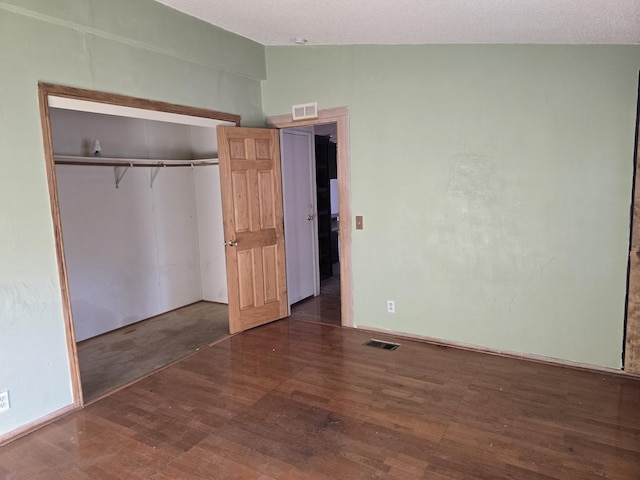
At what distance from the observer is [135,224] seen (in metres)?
4.69

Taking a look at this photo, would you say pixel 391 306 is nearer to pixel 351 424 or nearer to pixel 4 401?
pixel 351 424

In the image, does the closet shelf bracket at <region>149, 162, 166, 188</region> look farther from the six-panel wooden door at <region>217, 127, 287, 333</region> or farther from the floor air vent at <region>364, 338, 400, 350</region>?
the floor air vent at <region>364, 338, 400, 350</region>

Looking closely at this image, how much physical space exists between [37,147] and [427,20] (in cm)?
270

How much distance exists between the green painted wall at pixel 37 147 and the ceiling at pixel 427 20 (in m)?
0.58

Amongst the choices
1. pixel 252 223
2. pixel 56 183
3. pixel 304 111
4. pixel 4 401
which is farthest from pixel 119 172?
pixel 4 401

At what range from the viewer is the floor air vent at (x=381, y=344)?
3.80 meters

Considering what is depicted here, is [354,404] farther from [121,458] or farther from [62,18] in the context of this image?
[62,18]

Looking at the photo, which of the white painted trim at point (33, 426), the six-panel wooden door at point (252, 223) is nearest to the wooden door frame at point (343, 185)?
the six-panel wooden door at point (252, 223)

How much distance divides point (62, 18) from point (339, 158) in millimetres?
2400

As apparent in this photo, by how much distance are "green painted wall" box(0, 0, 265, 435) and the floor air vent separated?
240 centimetres

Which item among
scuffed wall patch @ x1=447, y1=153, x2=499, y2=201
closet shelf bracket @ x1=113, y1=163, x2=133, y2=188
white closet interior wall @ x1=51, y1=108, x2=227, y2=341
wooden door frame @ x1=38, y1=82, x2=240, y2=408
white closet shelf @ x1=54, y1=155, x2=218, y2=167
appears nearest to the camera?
wooden door frame @ x1=38, y1=82, x2=240, y2=408

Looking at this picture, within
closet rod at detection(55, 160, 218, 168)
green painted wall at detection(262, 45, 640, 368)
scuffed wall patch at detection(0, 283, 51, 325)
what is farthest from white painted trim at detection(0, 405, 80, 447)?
green painted wall at detection(262, 45, 640, 368)

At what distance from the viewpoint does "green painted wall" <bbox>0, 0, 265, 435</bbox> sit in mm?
2547

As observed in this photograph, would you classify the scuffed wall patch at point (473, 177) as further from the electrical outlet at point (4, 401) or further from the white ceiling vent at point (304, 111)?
the electrical outlet at point (4, 401)
